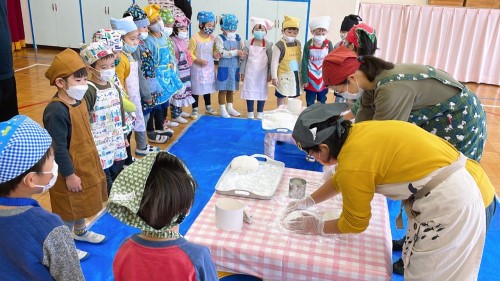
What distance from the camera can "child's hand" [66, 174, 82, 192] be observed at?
7.30 ft

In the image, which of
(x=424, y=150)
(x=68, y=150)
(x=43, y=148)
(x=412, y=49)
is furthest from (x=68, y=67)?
(x=412, y=49)

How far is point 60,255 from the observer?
50.4 inches

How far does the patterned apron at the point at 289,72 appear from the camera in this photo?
14.9 feet

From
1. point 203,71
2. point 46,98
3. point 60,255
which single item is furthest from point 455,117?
point 46,98

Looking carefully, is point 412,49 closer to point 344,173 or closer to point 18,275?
point 344,173

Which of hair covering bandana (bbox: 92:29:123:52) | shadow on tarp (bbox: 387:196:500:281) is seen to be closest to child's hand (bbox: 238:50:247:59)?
hair covering bandana (bbox: 92:29:123:52)

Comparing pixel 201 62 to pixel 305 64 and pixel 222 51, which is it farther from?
pixel 305 64

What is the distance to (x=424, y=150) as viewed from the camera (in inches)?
57.9

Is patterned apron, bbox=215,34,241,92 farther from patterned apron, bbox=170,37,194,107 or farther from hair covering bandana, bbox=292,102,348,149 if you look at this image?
hair covering bandana, bbox=292,102,348,149

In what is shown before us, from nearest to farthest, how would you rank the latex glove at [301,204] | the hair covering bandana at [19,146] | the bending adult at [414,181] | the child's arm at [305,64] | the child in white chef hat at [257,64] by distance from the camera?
the hair covering bandana at [19,146], the bending adult at [414,181], the latex glove at [301,204], the child's arm at [305,64], the child in white chef hat at [257,64]

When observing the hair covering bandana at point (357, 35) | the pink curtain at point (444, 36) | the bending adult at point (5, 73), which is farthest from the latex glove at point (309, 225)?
the pink curtain at point (444, 36)

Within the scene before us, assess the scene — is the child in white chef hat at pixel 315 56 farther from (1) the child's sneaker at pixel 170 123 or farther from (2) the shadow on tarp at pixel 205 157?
(1) the child's sneaker at pixel 170 123

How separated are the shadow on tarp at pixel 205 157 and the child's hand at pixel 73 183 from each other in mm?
491

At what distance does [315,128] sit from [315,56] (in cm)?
311
